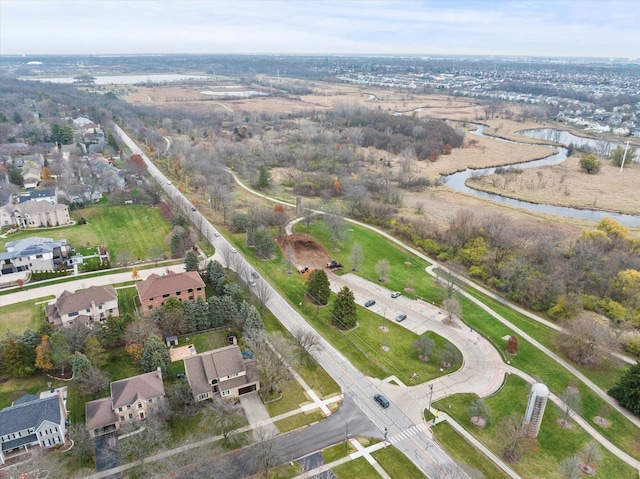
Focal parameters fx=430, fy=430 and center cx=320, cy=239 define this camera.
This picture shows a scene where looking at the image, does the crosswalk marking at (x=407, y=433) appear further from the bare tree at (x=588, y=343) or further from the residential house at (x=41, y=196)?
the residential house at (x=41, y=196)

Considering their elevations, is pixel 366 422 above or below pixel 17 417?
below

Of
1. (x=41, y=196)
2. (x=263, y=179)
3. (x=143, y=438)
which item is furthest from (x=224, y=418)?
(x=263, y=179)

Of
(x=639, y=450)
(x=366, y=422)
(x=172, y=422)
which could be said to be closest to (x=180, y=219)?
(x=172, y=422)

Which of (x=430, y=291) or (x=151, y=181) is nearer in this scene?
(x=430, y=291)

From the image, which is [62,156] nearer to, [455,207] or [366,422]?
[455,207]

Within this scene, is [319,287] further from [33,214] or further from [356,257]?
[33,214]

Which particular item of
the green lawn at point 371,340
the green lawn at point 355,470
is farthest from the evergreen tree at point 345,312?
the green lawn at point 355,470

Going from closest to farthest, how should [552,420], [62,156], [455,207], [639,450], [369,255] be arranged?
[639,450] < [552,420] < [369,255] < [455,207] < [62,156]
